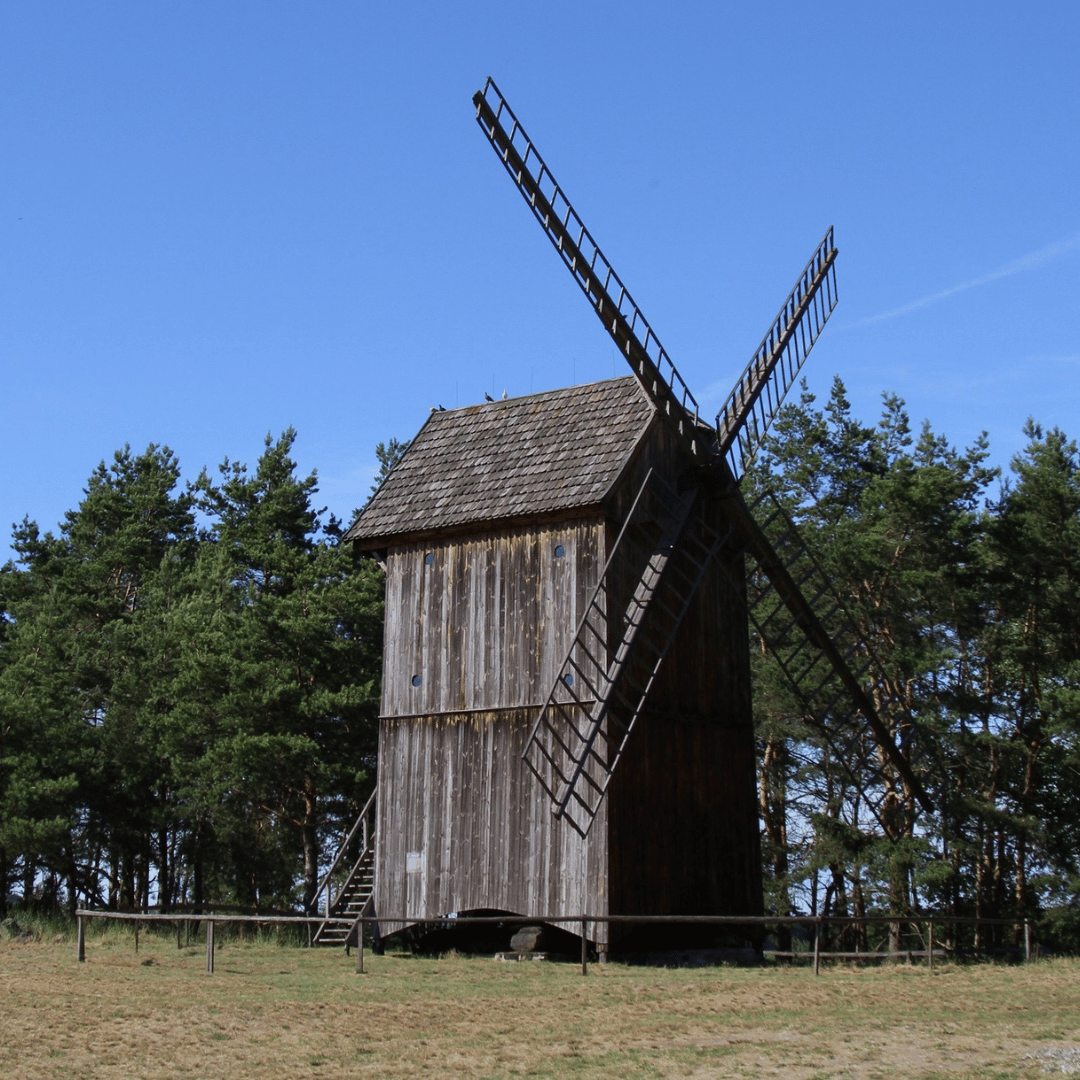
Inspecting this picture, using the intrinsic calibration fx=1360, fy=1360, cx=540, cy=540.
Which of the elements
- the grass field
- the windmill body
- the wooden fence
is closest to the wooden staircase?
the wooden fence

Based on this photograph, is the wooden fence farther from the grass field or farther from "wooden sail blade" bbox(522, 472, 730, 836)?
"wooden sail blade" bbox(522, 472, 730, 836)

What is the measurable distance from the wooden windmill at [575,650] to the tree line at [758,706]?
3026 millimetres

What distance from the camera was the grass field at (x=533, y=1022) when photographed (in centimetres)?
1050

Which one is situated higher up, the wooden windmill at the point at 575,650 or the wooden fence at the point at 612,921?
the wooden windmill at the point at 575,650

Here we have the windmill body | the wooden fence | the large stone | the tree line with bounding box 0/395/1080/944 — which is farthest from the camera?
the tree line with bounding box 0/395/1080/944

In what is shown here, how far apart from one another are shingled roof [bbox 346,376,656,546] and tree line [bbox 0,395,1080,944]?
672 cm

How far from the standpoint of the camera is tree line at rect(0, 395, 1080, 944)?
2797cm

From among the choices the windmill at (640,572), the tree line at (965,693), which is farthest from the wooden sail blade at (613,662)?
the tree line at (965,693)

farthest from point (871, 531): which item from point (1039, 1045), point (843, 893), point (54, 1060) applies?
point (54, 1060)

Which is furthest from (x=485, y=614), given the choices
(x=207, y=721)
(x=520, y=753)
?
(x=207, y=721)

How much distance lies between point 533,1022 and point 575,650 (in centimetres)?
788

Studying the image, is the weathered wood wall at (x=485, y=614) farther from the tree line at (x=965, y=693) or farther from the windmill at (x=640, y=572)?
the tree line at (x=965, y=693)

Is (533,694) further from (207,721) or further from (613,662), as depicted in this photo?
(207,721)

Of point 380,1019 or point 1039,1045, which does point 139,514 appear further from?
point 1039,1045
